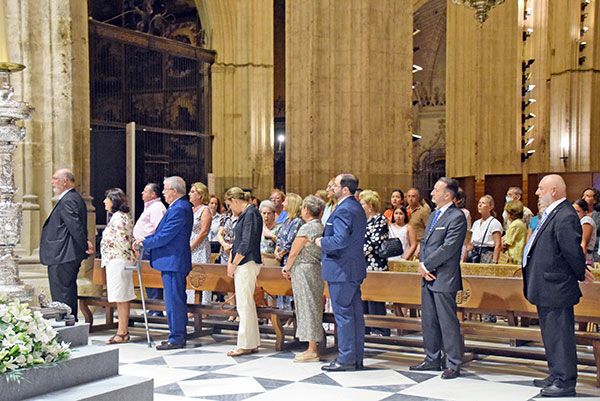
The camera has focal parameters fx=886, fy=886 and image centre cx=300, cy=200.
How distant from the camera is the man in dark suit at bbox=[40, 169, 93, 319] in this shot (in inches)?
332

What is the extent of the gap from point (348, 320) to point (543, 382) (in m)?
1.66

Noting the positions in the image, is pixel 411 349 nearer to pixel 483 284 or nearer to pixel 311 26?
pixel 483 284

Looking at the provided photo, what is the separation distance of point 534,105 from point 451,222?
13271 millimetres

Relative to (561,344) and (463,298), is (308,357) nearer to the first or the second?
(463,298)

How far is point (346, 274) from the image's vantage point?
745 cm

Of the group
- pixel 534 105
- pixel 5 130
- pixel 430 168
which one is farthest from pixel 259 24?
pixel 5 130

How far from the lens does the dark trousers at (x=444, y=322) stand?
23.4ft

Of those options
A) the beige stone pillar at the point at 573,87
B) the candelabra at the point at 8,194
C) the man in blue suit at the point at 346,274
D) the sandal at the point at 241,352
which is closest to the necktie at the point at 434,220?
the man in blue suit at the point at 346,274

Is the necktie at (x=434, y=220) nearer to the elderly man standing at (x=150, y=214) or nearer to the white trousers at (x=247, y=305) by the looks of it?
the white trousers at (x=247, y=305)

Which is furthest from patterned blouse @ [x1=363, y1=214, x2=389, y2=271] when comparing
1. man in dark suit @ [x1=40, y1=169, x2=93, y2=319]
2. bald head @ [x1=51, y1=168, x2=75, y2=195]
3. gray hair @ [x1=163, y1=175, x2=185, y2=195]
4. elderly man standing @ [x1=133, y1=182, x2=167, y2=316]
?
bald head @ [x1=51, y1=168, x2=75, y2=195]

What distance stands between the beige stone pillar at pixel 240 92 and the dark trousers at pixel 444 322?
560 inches

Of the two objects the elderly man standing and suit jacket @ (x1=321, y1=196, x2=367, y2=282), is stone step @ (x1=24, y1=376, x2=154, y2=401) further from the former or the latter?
the elderly man standing

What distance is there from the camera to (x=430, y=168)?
34.3 metres

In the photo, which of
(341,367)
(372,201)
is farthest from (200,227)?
(341,367)
